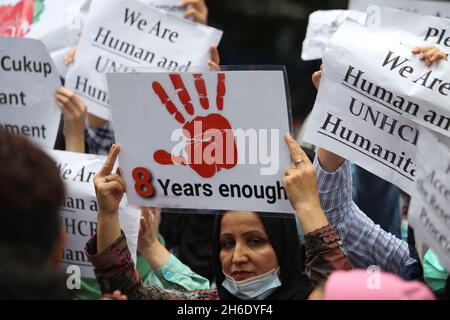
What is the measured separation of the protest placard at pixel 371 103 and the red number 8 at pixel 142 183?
65 cm

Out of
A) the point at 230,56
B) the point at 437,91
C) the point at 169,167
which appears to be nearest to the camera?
the point at 437,91

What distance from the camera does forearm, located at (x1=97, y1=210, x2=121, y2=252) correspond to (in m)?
3.26

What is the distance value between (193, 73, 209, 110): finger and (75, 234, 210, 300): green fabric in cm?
89

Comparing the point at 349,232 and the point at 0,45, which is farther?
the point at 0,45

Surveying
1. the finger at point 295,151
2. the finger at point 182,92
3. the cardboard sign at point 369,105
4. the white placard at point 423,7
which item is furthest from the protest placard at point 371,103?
the white placard at point 423,7

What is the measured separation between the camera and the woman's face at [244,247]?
3.48m

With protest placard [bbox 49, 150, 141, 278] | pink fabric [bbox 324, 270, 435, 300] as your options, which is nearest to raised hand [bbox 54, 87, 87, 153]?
protest placard [bbox 49, 150, 141, 278]

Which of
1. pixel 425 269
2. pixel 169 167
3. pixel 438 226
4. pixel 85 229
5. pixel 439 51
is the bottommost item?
pixel 85 229

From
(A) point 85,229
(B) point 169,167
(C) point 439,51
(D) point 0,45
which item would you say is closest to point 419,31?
(C) point 439,51

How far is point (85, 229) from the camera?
12.6 feet

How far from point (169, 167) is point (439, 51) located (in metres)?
1.11

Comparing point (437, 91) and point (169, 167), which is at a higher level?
point (437, 91)

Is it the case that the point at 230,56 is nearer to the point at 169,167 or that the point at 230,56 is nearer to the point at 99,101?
the point at 99,101
